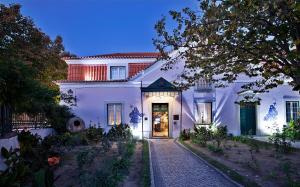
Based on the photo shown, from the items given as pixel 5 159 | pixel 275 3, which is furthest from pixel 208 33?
pixel 5 159

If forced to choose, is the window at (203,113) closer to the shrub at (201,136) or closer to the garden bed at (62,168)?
the shrub at (201,136)

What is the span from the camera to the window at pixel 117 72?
2995cm

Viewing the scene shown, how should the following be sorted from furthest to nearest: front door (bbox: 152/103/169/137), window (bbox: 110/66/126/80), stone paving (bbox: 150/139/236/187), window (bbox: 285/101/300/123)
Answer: window (bbox: 110/66/126/80) < front door (bbox: 152/103/169/137) < window (bbox: 285/101/300/123) < stone paving (bbox: 150/139/236/187)

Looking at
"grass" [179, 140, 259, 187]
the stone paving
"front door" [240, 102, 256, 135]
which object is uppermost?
"front door" [240, 102, 256, 135]

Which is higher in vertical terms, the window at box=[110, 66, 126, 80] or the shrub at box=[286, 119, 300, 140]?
the window at box=[110, 66, 126, 80]

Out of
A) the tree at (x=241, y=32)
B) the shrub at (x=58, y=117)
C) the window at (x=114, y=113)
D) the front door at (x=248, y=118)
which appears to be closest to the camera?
the tree at (x=241, y=32)

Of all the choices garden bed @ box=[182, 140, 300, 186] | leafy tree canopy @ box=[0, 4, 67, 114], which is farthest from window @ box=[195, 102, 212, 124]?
leafy tree canopy @ box=[0, 4, 67, 114]

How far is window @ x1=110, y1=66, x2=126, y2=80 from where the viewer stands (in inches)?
1179

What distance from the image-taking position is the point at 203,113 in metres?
28.5

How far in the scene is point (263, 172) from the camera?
471 inches

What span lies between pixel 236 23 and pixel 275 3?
54.4 inches

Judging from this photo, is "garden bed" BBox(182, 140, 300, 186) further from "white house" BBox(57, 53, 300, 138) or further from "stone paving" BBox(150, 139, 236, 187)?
"white house" BBox(57, 53, 300, 138)

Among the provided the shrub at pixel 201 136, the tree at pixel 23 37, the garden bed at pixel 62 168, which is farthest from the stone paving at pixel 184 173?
the tree at pixel 23 37

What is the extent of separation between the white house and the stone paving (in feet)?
37.3
